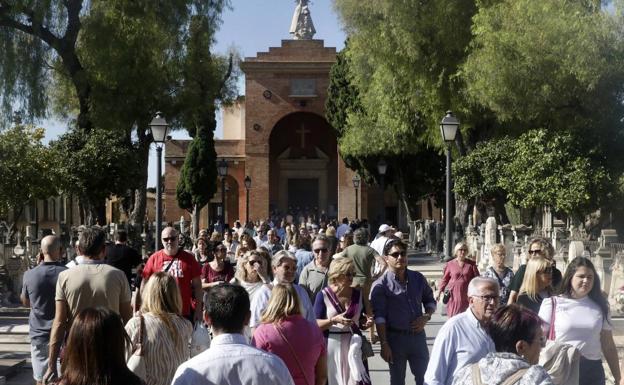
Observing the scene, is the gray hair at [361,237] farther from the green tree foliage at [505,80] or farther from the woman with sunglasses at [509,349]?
the green tree foliage at [505,80]

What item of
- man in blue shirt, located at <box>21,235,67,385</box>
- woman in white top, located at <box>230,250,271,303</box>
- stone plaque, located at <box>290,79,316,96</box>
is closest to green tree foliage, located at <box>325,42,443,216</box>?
stone plaque, located at <box>290,79,316,96</box>

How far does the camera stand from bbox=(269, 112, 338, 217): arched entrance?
53.9 meters

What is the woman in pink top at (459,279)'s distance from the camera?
9.71 meters

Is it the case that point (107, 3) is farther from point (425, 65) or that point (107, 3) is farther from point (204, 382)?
point (204, 382)

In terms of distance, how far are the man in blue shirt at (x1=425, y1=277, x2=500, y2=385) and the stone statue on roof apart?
50.5m

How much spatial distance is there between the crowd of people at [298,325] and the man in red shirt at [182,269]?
0.4 inches

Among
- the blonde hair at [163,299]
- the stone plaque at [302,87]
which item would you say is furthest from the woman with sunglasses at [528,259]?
the stone plaque at [302,87]

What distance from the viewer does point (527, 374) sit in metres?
3.56

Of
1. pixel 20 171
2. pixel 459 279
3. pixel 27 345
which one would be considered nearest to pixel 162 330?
pixel 459 279

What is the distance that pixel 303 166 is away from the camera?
54031mm

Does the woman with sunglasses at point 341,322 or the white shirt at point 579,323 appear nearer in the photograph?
the white shirt at point 579,323

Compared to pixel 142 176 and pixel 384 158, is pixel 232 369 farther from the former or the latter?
pixel 384 158

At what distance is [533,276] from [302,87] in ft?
151

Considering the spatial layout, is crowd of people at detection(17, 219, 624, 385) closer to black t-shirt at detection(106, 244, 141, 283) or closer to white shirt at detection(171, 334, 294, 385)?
white shirt at detection(171, 334, 294, 385)
